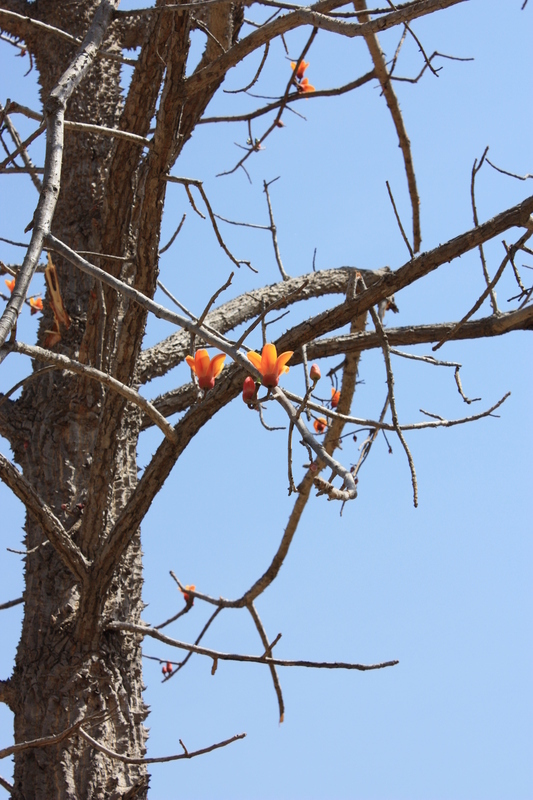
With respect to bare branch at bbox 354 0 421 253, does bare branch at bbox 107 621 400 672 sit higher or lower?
lower

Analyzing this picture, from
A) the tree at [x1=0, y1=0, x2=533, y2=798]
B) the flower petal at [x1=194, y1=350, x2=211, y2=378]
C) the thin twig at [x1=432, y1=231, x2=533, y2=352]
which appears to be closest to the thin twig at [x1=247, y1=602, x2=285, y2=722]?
the tree at [x1=0, y1=0, x2=533, y2=798]

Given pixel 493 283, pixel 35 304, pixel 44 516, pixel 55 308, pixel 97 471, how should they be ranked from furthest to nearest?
pixel 35 304
pixel 55 308
pixel 97 471
pixel 44 516
pixel 493 283

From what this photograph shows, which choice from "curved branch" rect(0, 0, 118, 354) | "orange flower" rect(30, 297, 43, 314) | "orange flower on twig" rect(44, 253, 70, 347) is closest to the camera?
"curved branch" rect(0, 0, 118, 354)

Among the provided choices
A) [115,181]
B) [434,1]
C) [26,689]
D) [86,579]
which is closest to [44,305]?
[115,181]

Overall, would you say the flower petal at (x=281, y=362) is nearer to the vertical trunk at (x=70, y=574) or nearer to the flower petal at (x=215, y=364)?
the flower petal at (x=215, y=364)

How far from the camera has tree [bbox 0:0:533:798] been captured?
185 centimetres

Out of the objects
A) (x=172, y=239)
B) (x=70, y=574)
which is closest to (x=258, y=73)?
(x=172, y=239)

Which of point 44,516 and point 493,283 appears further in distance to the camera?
point 44,516

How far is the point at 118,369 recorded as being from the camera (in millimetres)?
2414

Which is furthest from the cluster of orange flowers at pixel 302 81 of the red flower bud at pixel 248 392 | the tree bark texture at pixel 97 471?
the red flower bud at pixel 248 392

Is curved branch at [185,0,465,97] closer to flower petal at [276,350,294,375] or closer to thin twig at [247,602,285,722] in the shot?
flower petal at [276,350,294,375]

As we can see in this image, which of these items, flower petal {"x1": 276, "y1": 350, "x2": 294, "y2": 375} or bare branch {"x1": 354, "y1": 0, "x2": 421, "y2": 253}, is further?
bare branch {"x1": 354, "y1": 0, "x2": 421, "y2": 253}

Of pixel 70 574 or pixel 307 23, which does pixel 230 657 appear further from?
pixel 307 23

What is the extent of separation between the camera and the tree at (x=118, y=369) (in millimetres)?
1847
